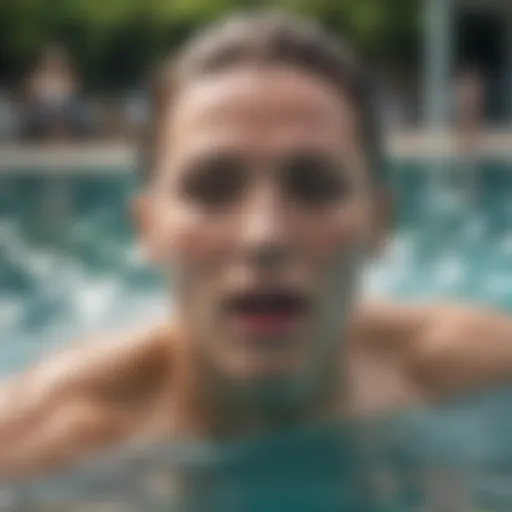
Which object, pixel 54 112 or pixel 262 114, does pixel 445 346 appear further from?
pixel 54 112

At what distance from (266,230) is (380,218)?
29cm

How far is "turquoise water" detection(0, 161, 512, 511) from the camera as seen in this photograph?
2.19 metres

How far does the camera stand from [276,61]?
75.9 inches

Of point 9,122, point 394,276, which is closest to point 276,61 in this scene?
point 394,276

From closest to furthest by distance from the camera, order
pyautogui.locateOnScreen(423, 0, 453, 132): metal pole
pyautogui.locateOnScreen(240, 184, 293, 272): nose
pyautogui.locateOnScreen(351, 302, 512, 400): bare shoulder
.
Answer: pyautogui.locateOnScreen(240, 184, 293, 272): nose, pyautogui.locateOnScreen(351, 302, 512, 400): bare shoulder, pyautogui.locateOnScreen(423, 0, 453, 132): metal pole

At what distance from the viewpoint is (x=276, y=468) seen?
6.96 feet

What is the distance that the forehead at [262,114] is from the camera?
1.87 metres

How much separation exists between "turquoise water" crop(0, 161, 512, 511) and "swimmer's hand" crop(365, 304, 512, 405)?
0.14 ft

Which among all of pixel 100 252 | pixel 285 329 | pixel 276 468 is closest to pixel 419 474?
pixel 276 468

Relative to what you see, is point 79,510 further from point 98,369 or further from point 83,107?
point 83,107

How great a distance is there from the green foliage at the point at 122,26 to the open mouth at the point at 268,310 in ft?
49.9

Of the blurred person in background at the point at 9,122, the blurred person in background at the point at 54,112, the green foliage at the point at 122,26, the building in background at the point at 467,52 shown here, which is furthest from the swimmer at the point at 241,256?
the green foliage at the point at 122,26

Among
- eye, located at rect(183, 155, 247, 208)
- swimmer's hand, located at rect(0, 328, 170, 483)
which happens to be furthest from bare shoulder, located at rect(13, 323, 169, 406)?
eye, located at rect(183, 155, 247, 208)

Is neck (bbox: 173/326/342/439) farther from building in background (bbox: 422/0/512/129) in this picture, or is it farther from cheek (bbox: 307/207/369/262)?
building in background (bbox: 422/0/512/129)
